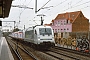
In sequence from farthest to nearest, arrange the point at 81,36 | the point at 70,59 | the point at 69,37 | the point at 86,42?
the point at 69,37 < the point at 81,36 < the point at 86,42 < the point at 70,59

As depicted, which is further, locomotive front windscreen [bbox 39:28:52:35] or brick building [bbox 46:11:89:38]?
brick building [bbox 46:11:89:38]

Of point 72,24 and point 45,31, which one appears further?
point 72,24

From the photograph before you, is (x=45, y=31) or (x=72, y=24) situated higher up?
(x=72, y=24)

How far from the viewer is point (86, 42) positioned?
68.4ft

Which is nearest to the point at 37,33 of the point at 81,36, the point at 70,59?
the point at 81,36

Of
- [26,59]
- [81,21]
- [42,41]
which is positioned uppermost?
[81,21]

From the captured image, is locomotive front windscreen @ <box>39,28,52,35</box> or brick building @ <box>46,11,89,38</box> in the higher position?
brick building @ <box>46,11,89,38</box>

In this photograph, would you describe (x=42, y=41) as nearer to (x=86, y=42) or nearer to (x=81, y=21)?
(x=86, y=42)

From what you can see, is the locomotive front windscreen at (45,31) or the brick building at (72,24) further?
the brick building at (72,24)

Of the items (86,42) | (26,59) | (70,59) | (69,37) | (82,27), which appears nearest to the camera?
(70,59)

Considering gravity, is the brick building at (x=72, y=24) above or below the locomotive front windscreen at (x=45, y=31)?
above

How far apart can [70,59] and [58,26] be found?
5088cm

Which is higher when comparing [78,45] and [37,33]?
[37,33]

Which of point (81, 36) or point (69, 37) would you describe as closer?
point (81, 36)
